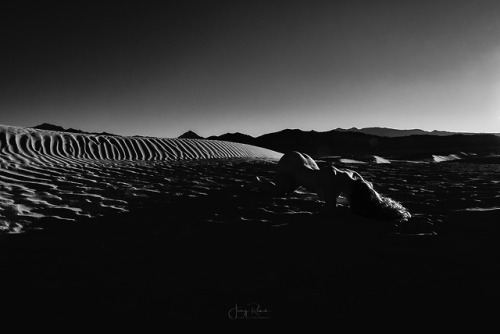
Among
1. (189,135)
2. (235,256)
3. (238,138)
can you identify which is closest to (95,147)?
(235,256)

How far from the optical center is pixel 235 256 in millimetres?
2557

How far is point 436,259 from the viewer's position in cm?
247

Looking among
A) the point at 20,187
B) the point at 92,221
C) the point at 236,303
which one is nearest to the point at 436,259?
the point at 236,303

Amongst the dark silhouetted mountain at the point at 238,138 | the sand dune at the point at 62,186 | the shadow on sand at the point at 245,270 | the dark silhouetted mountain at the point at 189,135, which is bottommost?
the shadow on sand at the point at 245,270

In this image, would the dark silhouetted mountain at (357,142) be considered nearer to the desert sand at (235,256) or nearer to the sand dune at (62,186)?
the sand dune at (62,186)

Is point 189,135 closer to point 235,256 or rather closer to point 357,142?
point 357,142

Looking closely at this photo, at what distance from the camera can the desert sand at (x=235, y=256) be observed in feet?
6.20

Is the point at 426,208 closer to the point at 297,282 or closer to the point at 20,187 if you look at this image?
the point at 297,282

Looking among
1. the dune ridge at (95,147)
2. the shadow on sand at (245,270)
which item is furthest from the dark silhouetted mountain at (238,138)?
the shadow on sand at (245,270)

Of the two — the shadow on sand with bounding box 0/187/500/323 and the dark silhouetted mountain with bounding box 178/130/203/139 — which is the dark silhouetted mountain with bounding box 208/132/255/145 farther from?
the shadow on sand with bounding box 0/187/500/323

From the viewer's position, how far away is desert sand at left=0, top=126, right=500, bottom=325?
1.89 meters

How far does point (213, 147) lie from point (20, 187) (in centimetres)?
937

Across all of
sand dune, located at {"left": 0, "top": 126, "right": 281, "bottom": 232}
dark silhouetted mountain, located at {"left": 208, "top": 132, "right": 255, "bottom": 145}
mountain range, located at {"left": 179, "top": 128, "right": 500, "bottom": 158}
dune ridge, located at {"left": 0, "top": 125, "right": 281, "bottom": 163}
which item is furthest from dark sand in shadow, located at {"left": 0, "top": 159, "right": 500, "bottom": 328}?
dark silhouetted mountain, located at {"left": 208, "top": 132, "right": 255, "bottom": 145}

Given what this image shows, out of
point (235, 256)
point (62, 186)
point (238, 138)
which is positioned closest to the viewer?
point (235, 256)
